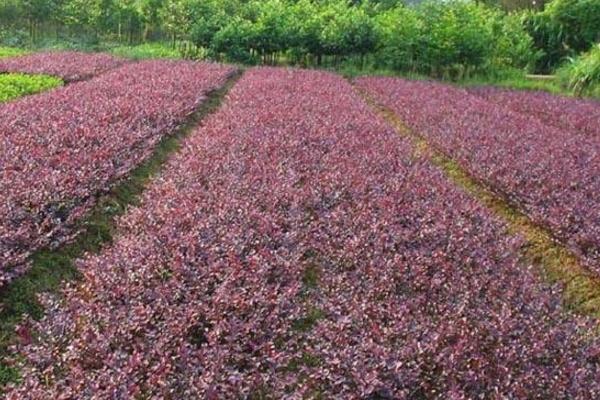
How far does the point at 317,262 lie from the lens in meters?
4.36

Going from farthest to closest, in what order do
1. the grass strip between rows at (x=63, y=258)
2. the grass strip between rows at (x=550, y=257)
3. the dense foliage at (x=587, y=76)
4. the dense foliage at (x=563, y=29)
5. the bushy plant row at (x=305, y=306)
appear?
the dense foliage at (x=563, y=29) → the dense foliage at (x=587, y=76) → the grass strip between rows at (x=550, y=257) → the grass strip between rows at (x=63, y=258) → the bushy plant row at (x=305, y=306)

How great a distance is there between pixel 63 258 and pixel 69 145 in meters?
2.44

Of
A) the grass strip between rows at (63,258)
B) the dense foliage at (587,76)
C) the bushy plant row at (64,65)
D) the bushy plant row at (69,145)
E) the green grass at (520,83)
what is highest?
the dense foliage at (587,76)

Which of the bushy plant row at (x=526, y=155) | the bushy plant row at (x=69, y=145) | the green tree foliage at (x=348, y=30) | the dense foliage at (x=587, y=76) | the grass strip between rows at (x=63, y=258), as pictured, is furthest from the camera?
the green tree foliage at (x=348, y=30)

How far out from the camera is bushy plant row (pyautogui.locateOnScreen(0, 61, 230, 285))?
454cm

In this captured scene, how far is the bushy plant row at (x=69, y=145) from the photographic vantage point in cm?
454

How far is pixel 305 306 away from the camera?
376cm

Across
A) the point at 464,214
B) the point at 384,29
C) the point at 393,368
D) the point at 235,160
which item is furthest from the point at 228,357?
the point at 384,29

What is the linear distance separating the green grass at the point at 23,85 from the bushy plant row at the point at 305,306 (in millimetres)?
6922

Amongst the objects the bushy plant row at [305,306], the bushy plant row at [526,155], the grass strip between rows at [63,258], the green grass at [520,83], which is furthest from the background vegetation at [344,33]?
the bushy plant row at [305,306]

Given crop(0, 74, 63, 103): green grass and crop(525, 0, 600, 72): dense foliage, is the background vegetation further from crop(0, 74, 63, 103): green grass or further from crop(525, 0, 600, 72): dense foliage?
crop(0, 74, 63, 103): green grass

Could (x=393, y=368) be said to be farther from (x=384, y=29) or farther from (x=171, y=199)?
(x=384, y=29)

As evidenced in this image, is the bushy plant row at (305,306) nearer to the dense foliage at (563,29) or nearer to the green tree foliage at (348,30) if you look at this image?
the green tree foliage at (348,30)

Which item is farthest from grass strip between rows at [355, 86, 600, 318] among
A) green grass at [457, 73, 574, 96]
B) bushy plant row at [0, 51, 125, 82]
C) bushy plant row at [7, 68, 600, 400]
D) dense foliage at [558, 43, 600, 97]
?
dense foliage at [558, 43, 600, 97]
